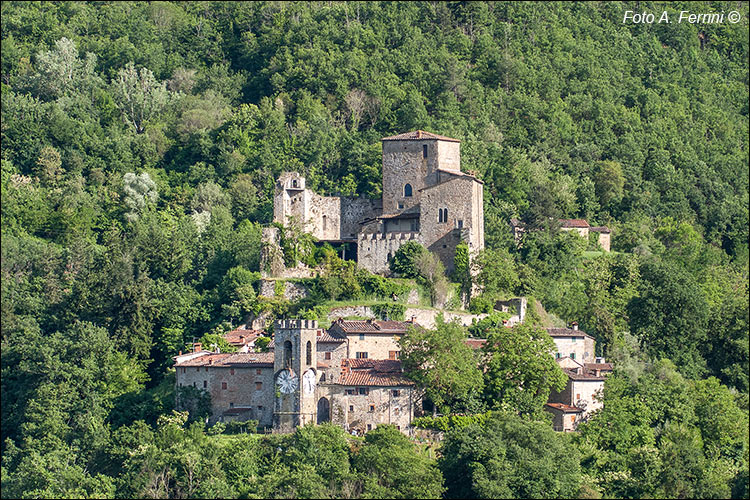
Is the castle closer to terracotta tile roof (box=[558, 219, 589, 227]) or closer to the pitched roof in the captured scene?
the pitched roof

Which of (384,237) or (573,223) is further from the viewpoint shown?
(573,223)

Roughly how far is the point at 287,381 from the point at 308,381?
85 cm

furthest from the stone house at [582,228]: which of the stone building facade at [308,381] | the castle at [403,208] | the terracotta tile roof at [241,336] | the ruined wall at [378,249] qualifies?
the terracotta tile roof at [241,336]

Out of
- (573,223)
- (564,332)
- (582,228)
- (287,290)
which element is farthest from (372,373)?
(573,223)

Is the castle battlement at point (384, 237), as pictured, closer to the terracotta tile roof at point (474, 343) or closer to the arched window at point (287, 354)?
the terracotta tile roof at point (474, 343)

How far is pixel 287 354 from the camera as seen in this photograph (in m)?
58.8

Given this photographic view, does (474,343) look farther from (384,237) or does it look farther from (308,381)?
(384,237)

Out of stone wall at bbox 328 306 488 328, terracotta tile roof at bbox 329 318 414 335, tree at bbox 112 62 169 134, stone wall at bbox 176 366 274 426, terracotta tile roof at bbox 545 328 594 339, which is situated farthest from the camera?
tree at bbox 112 62 169 134

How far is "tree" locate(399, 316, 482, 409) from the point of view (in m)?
59.8

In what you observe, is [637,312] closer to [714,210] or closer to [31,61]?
[714,210]

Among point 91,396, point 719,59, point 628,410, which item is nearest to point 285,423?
point 91,396

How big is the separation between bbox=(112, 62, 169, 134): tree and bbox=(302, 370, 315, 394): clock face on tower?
4003 centimetres

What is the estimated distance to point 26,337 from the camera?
226 ft

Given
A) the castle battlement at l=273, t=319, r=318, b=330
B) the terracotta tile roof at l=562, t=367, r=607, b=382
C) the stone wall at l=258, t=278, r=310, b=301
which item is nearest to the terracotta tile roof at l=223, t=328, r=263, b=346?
the stone wall at l=258, t=278, r=310, b=301
